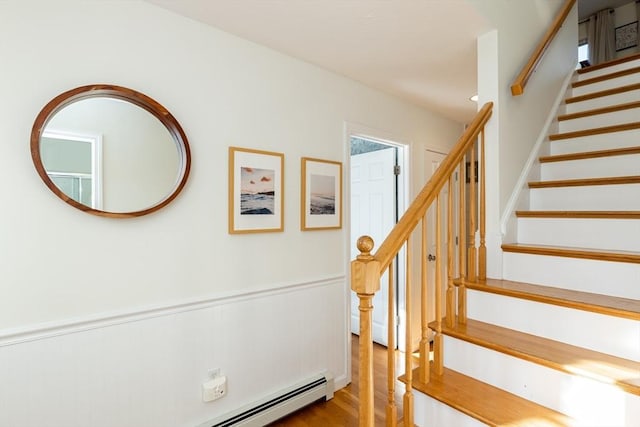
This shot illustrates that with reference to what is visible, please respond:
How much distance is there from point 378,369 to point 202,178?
223 centimetres

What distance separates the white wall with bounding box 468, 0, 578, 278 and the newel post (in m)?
1.09

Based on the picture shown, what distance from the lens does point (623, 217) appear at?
1.64m

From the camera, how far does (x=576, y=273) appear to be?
5.10 ft

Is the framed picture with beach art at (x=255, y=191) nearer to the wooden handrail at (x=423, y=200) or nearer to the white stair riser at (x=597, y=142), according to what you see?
the wooden handrail at (x=423, y=200)

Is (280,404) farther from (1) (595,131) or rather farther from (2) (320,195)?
(1) (595,131)

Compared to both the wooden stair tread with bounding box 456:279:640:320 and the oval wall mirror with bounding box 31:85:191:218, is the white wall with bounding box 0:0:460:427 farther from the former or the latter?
the wooden stair tread with bounding box 456:279:640:320

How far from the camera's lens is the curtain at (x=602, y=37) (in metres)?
4.28

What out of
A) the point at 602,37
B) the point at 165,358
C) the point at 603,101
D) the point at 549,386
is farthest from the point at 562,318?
the point at 602,37

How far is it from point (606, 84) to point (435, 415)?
2.91m

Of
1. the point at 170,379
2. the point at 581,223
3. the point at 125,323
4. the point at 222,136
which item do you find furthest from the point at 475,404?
the point at 222,136

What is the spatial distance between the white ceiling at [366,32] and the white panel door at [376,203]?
947 mm

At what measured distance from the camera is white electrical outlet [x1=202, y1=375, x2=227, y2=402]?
1.78 metres

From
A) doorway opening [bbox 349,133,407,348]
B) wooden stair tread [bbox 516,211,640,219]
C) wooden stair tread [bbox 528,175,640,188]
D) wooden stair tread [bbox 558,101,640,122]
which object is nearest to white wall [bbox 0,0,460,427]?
doorway opening [bbox 349,133,407,348]

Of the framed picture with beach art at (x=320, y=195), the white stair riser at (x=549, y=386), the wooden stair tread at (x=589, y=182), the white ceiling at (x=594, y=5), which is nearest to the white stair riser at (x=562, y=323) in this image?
the white stair riser at (x=549, y=386)
